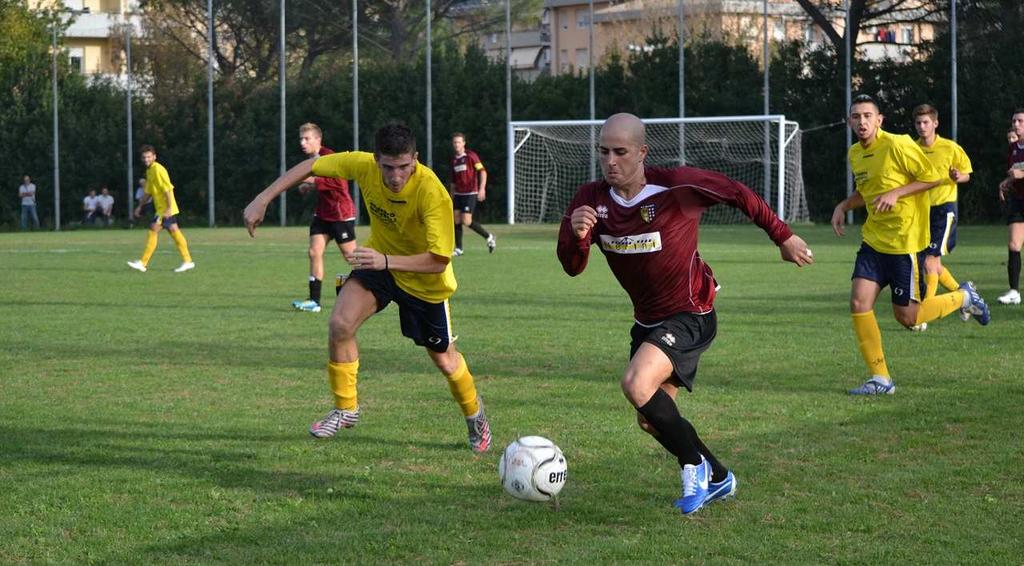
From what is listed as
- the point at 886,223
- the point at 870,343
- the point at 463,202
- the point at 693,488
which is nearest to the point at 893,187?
the point at 886,223

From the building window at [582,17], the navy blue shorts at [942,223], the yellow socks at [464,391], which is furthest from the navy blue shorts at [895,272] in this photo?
the building window at [582,17]

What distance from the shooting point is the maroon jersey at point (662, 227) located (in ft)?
18.8

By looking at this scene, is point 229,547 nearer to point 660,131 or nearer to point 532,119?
point 660,131

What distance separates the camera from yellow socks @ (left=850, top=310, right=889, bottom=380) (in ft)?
29.0

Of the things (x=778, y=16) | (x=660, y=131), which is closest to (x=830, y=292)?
(x=660, y=131)

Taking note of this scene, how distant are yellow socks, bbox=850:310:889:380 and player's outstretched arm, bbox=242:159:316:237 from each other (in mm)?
3866

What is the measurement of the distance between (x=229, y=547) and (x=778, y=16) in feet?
133

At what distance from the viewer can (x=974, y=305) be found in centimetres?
1111

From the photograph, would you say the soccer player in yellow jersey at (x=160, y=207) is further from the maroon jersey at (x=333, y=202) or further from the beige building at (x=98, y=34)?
the beige building at (x=98, y=34)

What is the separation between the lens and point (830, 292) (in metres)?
15.9

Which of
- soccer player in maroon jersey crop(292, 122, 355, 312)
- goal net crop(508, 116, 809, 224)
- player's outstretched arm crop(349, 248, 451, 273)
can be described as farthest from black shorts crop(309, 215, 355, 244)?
goal net crop(508, 116, 809, 224)

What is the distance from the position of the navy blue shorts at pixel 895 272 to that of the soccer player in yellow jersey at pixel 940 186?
1.81 metres

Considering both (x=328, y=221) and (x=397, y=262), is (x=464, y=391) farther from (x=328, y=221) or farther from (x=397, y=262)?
(x=328, y=221)

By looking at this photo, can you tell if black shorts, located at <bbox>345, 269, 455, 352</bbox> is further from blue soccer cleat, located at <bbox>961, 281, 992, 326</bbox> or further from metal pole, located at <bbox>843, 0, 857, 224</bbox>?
metal pole, located at <bbox>843, 0, 857, 224</bbox>
